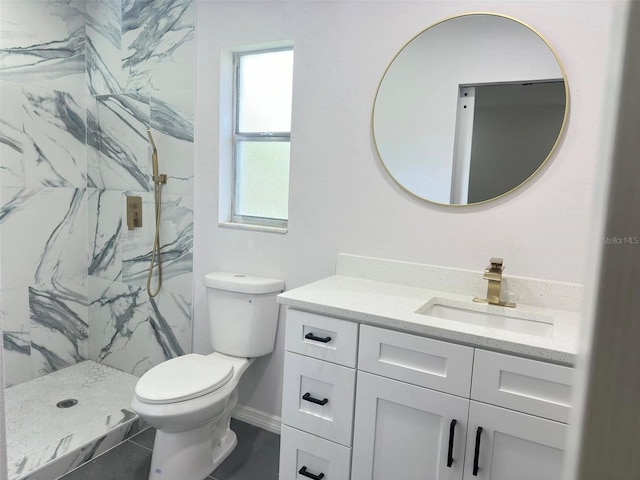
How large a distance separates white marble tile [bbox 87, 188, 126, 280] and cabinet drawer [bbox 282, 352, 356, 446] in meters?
1.69

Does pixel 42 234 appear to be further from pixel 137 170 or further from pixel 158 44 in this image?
pixel 158 44

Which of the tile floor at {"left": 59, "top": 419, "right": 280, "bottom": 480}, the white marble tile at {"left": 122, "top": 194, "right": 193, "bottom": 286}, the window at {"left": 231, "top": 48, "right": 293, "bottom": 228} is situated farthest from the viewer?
the white marble tile at {"left": 122, "top": 194, "right": 193, "bottom": 286}

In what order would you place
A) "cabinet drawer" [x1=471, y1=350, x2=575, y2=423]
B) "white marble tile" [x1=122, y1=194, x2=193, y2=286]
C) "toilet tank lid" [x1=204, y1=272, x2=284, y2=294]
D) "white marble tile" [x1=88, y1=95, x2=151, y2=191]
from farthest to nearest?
"white marble tile" [x1=88, y1=95, x2=151, y2=191], "white marble tile" [x1=122, y1=194, x2=193, y2=286], "toilet tank lid" [x1=204, y1=272, x2=284, y2=294], "cabinet drawer" [x1=471, y1=350, x2=575, y2=423]

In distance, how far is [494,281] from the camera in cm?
170

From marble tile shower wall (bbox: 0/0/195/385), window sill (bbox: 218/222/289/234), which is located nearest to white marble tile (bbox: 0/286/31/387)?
marble tile shower wall (bbox: 0/0/195/385)

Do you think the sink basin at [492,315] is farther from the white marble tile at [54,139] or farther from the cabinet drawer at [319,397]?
the white marble tile at [54,139]

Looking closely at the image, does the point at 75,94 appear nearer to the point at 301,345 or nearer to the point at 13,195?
the point at 13,195

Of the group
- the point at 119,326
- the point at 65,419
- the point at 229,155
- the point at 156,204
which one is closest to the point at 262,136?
the point at 229,155

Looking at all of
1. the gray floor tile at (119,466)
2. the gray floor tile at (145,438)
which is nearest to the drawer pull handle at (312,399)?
the gray floor tile at (119,466)

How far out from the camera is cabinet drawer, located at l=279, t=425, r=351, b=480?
1614mm

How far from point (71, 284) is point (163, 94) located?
1396 mm

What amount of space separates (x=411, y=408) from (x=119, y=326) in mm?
2153

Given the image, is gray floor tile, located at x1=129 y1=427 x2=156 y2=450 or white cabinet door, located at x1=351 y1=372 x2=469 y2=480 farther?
gray floor tile, located at x1=129 y1=427 x2=156 y2=450

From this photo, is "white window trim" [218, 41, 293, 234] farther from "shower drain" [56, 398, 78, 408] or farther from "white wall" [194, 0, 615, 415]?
"shower drain" [56, 398, 78, 408]
